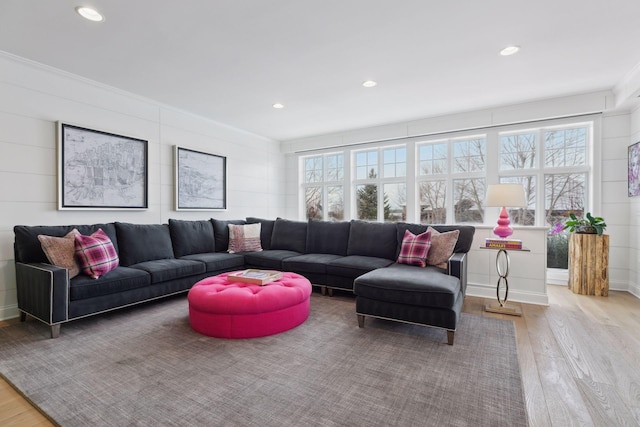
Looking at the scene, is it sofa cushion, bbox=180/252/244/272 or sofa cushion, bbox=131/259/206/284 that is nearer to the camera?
sofa cushion, bbox=131/259/206/284

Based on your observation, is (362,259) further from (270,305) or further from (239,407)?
(239,407)

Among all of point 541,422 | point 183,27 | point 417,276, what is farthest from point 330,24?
point 541,422

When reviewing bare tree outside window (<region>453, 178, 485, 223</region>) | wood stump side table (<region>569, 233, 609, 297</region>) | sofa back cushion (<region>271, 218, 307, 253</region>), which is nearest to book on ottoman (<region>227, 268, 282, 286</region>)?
sofa back cushion (<region>271, 218, 307, 253</region>)

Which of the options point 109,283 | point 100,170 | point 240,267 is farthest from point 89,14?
point 240,267

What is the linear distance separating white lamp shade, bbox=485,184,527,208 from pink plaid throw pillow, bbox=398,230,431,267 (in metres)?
0.78

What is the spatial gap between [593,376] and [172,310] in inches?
140

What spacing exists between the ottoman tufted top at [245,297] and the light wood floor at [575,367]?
3.77ft

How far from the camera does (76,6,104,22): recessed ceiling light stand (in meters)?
2.28

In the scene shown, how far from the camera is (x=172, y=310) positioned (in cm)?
327

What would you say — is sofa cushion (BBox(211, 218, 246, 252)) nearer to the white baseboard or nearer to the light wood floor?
the white baseboard

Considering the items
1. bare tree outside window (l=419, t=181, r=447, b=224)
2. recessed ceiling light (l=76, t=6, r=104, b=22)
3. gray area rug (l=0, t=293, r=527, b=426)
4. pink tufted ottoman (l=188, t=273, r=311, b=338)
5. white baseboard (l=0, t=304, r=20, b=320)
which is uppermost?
recessed ceiling light (l=76, t=6, r=104, b=22)

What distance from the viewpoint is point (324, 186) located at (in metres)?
6.25

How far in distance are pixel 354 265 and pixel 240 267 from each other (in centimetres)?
169

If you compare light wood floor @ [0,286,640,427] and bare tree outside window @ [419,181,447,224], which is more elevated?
bare tree outside window @ [419,181,447,224]
